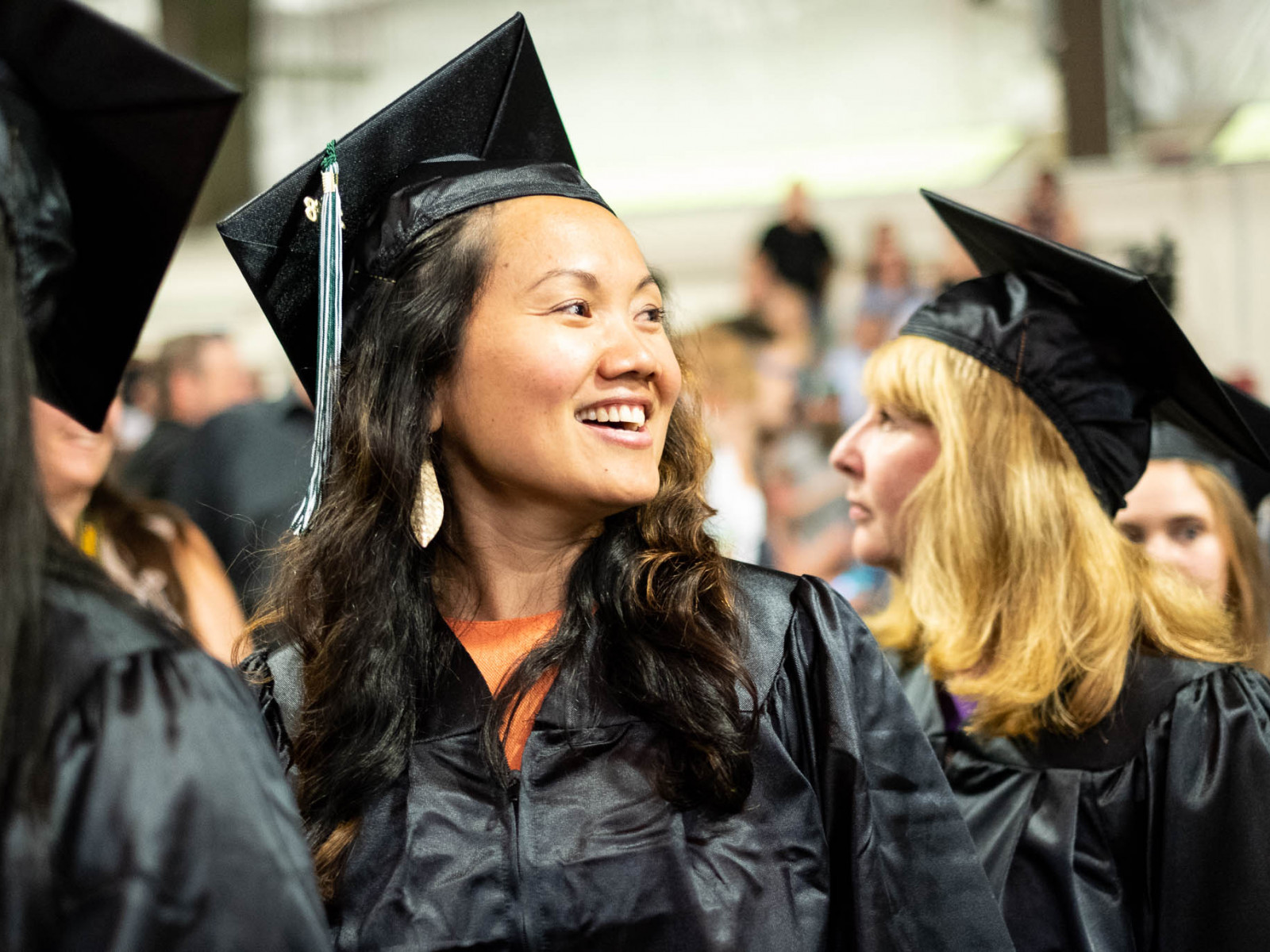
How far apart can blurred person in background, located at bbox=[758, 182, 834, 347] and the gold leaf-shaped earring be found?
4787 mm

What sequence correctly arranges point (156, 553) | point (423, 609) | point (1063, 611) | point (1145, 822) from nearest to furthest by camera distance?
point (423, 609), point (1145, 822), point (1063, 611), point (156, 553)

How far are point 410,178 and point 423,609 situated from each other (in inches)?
24.5

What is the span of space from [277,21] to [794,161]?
11.9 feet

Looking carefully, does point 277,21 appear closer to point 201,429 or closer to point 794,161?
point 794,161

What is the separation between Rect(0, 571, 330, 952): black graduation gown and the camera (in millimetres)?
936

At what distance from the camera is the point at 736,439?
5.70 meters

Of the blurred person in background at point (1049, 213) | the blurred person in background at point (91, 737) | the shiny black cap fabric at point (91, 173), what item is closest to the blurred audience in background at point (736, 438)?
the blurred person in background at point (1049, 213)

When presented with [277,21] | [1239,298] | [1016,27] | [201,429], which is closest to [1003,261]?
[201,429]

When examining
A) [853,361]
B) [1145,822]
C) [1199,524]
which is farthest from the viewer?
[853,361]

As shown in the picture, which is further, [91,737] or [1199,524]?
[1199,524]

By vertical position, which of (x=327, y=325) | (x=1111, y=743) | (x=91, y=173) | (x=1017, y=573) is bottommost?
(x=1111, y=743)

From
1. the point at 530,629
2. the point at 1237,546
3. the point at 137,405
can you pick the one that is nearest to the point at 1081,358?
the point at 1237,546

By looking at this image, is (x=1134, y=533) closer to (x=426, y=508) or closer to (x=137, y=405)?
(x=426, y=508)

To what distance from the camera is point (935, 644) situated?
233 cm
